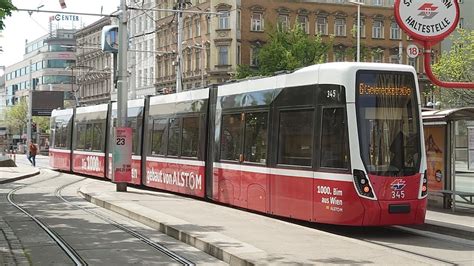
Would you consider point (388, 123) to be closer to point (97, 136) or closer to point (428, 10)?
point (428, 10)

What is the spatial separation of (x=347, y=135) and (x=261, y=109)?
298 cm

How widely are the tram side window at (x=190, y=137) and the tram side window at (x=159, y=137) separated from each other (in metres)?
1.59

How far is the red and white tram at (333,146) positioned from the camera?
11.0 m

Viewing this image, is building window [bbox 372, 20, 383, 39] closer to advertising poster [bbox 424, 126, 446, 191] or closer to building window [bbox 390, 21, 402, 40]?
building window [bbox 390, 21, 402, 40]

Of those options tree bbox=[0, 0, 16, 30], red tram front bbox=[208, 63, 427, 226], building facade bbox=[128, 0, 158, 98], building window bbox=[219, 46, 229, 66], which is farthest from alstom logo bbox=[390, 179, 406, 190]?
building facade bbox=[128, 0, 158, 98]

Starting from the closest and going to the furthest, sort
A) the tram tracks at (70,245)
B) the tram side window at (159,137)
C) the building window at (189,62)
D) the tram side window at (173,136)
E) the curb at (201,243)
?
the curb at (201,243), the tram tracks at (70,245), the tram side window at (173,136), the tram side window at (159,137), the building window at (189,62)

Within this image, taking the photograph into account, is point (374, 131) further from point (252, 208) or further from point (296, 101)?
point (252, 208)

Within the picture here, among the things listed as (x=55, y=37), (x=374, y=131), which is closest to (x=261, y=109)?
(x=374, y=131)

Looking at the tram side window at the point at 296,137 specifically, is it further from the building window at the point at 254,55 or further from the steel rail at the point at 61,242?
the building window at the point at 254,55

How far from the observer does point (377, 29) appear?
7469cm

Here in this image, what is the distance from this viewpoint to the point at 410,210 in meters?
11.1

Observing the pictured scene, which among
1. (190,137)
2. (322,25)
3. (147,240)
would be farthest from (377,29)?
(147,240)

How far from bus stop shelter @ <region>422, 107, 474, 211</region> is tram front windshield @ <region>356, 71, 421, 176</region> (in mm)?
3285

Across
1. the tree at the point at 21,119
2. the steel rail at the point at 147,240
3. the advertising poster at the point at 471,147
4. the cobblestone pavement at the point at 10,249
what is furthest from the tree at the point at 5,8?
the tree at the point at 21,119
